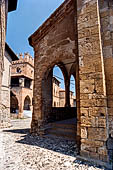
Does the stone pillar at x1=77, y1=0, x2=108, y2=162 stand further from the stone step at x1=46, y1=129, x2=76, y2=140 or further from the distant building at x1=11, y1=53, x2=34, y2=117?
the distant building at x1=11, y1=53, x2=34, y2=117

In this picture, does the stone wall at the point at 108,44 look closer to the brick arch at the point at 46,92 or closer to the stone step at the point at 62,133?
the stone step at the point at 62,133

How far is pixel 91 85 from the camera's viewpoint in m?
2.95

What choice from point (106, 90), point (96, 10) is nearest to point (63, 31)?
point (96, 10)

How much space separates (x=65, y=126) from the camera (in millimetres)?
→ 4938

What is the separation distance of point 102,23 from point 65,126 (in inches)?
165

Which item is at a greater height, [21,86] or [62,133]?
[21,86]

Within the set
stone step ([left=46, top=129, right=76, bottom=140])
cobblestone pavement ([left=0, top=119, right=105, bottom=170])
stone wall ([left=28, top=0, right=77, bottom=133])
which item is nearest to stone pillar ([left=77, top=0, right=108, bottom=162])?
cobblestone pavement ([left=0, top=119, right=105, bottom=170])

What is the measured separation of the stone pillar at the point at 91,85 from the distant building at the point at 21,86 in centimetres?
1557

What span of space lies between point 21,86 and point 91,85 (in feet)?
52.6

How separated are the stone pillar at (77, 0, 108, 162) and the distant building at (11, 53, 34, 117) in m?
15.6

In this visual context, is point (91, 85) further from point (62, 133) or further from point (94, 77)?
point (62, 133)

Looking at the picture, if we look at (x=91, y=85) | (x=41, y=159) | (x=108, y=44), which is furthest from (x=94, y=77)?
(x=41, y=159)

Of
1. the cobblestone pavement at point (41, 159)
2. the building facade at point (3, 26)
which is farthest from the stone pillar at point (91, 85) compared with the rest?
the building facade at point (3, 26)

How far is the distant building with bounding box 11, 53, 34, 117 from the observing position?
17453 mm
